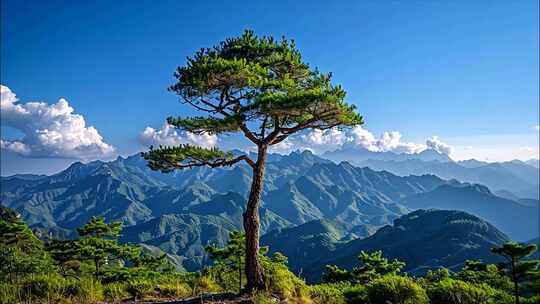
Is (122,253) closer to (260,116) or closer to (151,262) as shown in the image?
(151,262)

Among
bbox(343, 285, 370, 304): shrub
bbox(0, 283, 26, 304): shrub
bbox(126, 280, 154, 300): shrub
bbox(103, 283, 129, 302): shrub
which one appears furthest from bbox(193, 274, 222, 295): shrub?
bbox(0, 283, 26, 304): shrub

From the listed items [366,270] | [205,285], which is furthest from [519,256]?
[366,270]

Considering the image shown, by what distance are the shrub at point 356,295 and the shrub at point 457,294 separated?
1973mm

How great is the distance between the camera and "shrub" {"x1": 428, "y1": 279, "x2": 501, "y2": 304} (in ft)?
33.8

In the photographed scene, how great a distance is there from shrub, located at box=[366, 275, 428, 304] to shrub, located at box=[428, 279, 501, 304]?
551mm

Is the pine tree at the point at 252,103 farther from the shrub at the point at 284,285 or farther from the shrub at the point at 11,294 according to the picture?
the shrub at the point at 11,294

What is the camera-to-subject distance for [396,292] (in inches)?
415

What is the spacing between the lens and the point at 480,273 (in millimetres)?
17172

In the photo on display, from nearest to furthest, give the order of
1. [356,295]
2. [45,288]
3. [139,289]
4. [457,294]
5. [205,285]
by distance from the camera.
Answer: [457,294]
[45,288]
[356,295]
[139,289]
[205,285]

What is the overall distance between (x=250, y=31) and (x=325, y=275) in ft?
81.2

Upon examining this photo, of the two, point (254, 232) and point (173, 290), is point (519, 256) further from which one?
point (173, 290)

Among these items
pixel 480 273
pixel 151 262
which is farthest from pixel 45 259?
pixel 480 273

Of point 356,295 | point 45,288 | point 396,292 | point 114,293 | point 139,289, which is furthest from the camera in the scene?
point 139,289

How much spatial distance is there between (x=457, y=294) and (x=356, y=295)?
2.93 meters
